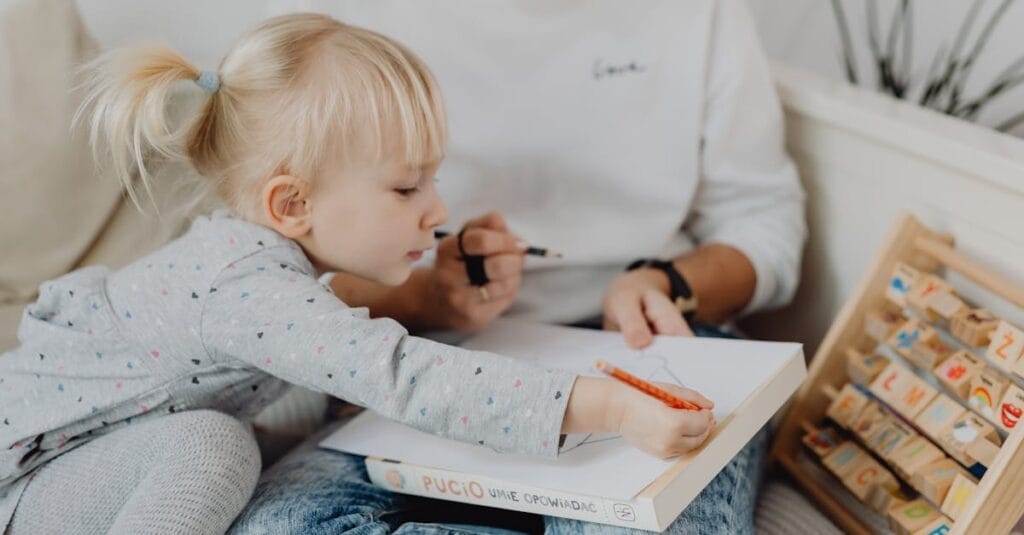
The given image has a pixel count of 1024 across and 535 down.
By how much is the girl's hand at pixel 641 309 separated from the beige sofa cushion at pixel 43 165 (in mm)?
481

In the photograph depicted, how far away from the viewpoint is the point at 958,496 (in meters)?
0.83

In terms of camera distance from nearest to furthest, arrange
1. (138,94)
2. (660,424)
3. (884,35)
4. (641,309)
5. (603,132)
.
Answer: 1. (660,424)
2. (138,94)
3. (641,309)
4. (603,132)
5. (884,35)

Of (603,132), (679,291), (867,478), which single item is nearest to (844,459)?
(867,478)

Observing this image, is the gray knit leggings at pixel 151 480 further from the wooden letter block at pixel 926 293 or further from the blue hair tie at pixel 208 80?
the wooden letter block at pixel 926 293

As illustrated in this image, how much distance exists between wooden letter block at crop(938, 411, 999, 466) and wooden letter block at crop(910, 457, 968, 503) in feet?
0.04

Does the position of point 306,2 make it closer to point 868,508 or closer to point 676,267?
point 676,267

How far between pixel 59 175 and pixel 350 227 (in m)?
0.38

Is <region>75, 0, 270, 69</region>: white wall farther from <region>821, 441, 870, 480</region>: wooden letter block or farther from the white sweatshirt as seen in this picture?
<region>821, 441, 870, 480</region>: wooden letter block

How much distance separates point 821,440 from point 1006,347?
247 millimetres

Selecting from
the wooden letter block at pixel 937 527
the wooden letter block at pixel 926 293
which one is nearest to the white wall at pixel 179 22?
the wooden letter block at pixel 926 293

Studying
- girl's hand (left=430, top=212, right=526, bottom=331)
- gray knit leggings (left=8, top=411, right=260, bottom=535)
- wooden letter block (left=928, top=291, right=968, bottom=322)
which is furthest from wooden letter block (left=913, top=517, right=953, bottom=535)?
gray knit leggings (left=8, top=411, right=260, bottom=535)

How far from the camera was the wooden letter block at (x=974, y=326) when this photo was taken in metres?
0.89

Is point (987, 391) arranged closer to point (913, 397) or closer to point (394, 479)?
point (913, 397)

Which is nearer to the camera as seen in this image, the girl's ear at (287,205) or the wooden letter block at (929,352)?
the girl's ear at (287,205)
